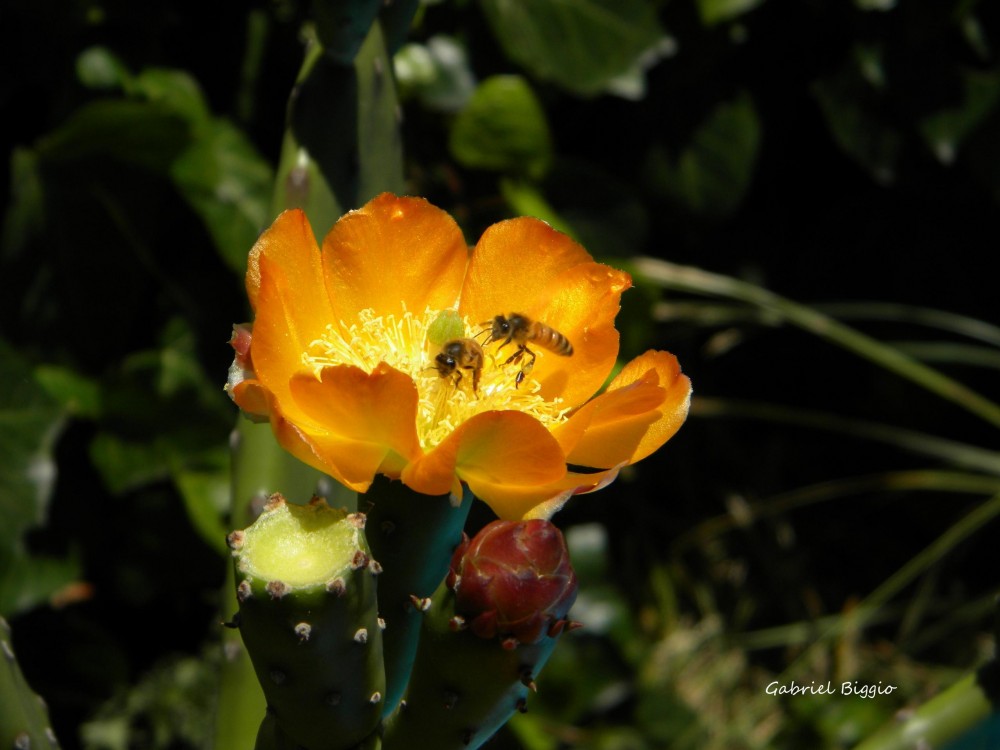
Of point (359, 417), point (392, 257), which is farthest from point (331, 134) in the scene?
point (359, 417)

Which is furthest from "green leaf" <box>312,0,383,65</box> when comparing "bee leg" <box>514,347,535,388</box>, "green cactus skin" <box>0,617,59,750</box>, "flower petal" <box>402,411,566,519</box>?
"green cactus skin" <box>0,617,59,750</box>

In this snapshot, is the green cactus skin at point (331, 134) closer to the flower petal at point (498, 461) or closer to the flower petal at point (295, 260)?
the flower petal at point (295, 260)

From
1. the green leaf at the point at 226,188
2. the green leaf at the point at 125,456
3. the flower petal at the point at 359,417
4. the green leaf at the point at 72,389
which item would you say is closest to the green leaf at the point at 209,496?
the green leaf at the point at 125,456

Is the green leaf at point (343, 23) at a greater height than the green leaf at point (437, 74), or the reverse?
the green leaf at point (343, 23)

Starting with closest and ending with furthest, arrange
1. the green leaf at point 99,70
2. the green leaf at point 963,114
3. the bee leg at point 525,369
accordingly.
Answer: the bee leg at point 525,369 < the green leaf at point 99,70 < the green leaf at point 963,114

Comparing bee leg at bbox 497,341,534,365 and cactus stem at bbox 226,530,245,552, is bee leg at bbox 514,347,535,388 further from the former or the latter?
cactus stem at bbox 226,530,245,552

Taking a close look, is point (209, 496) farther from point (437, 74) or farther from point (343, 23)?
point (343, 23)

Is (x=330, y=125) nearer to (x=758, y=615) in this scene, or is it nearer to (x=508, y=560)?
(x=508, y=560)
